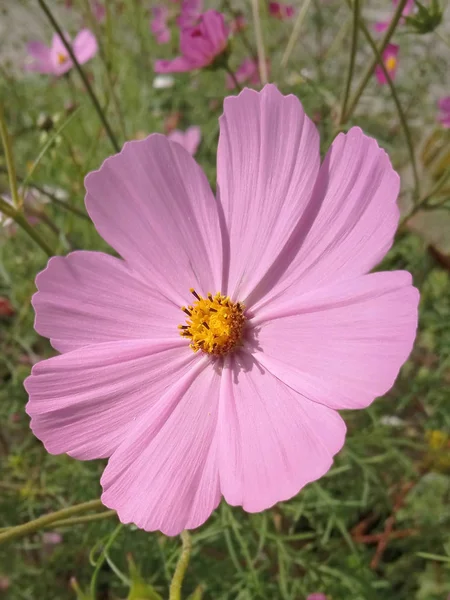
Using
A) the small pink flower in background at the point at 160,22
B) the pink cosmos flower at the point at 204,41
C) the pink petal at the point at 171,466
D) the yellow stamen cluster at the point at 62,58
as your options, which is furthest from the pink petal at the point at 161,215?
the small pink flower in background at the point at 160,22

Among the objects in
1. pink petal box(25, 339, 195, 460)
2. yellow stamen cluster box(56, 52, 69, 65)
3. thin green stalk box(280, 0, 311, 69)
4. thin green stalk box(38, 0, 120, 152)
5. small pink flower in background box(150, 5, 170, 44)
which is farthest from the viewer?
small pink flower in background box(150, 5, 170, 44)

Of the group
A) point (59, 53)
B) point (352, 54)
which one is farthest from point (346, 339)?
point (59, 53)

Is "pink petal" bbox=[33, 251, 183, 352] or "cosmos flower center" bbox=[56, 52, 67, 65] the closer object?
"pink petal" bbox=[33, 251, 183, 352]

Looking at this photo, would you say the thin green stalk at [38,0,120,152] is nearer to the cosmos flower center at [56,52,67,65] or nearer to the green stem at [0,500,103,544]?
the green stem at [0,500,103,544]

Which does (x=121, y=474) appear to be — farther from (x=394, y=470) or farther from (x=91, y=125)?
(x=91, y=125)

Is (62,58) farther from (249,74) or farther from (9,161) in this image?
(9,161)

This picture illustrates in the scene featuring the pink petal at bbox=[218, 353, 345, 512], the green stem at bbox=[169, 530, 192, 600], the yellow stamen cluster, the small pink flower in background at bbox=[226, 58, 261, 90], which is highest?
the yellow stamen cluster

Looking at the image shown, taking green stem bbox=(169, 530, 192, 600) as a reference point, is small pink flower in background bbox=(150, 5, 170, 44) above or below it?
above

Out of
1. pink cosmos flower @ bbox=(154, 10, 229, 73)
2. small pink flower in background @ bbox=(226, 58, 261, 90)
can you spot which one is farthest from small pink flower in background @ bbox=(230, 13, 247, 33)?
pink cosmos flower @ bbox=(154, 10, 229, 73)

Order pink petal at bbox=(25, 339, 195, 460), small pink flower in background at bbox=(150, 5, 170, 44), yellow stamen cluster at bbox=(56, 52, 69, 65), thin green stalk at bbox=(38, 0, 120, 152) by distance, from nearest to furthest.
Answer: pink petal at bbox=(25, 339, 195, 460)
thin green stalk at bbox=(38, 0, 120, 152)
yellow stamen cluster at bbox=(56, 52, 69, 65)
small pink flower in background at bbox=(150, 5, 170, 44)
